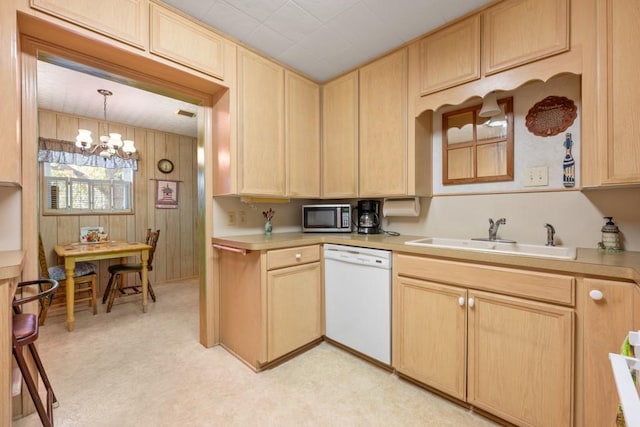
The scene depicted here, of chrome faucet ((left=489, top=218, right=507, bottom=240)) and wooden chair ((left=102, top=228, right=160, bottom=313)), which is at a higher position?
chrome faucet ((left=489, top=218, right=507, bottom=240))

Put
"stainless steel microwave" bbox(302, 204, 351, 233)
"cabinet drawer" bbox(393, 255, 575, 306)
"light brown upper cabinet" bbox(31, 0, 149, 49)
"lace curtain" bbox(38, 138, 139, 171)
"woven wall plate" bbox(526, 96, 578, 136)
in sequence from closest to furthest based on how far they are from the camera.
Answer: "cabinet drawer" bbox(393, 255, 575, 306) < "light brown upper cabinet" bbox(31, 0, 149, 49) < "woven wall plate" bbox(526, 96, 578, 136) < "stainless steel microwave" bbox(302, 204, 351, 233) < "lace curtain" bbox(38, 138, 139, 171)

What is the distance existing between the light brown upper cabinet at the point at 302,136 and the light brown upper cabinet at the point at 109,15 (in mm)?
1115

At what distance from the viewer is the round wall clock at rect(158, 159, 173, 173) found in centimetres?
443

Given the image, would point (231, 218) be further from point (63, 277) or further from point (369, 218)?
point (63, 277)

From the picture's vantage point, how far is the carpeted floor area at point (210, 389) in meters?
1.52

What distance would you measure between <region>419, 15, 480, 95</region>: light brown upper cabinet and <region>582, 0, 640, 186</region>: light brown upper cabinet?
0.58 metres

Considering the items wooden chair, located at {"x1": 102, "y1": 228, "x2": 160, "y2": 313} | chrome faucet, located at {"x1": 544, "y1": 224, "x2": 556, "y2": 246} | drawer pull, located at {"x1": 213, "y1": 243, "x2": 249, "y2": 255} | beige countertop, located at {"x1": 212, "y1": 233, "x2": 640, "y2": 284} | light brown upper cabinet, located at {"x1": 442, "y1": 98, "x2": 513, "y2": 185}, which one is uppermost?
light brown upper cabinet, located at {"x1": 442, "y1": 98, "x2": 513, "y2": 185}

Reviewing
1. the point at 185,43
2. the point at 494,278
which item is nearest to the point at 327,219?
the point at 494,278

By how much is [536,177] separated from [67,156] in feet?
16.5

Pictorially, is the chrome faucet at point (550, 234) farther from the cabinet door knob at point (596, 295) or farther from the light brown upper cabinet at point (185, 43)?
the light brown upper cabinet at point (185, 43)

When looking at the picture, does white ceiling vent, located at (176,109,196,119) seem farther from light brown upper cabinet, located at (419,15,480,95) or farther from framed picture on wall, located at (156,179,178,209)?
light brown upper cabinet, located at (419,15,480,95)

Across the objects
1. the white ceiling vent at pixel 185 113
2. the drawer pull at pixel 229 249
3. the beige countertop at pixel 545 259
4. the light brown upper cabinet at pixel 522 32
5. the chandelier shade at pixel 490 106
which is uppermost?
the white ceiling vent at pixel 185 113

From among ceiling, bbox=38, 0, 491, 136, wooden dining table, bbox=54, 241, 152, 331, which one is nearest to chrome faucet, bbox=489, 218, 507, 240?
ceiling, bbox=38, 0, 491, 136

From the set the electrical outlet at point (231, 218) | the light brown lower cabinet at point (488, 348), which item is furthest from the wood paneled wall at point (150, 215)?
the light brown lower cabinet at point (488, 348)
